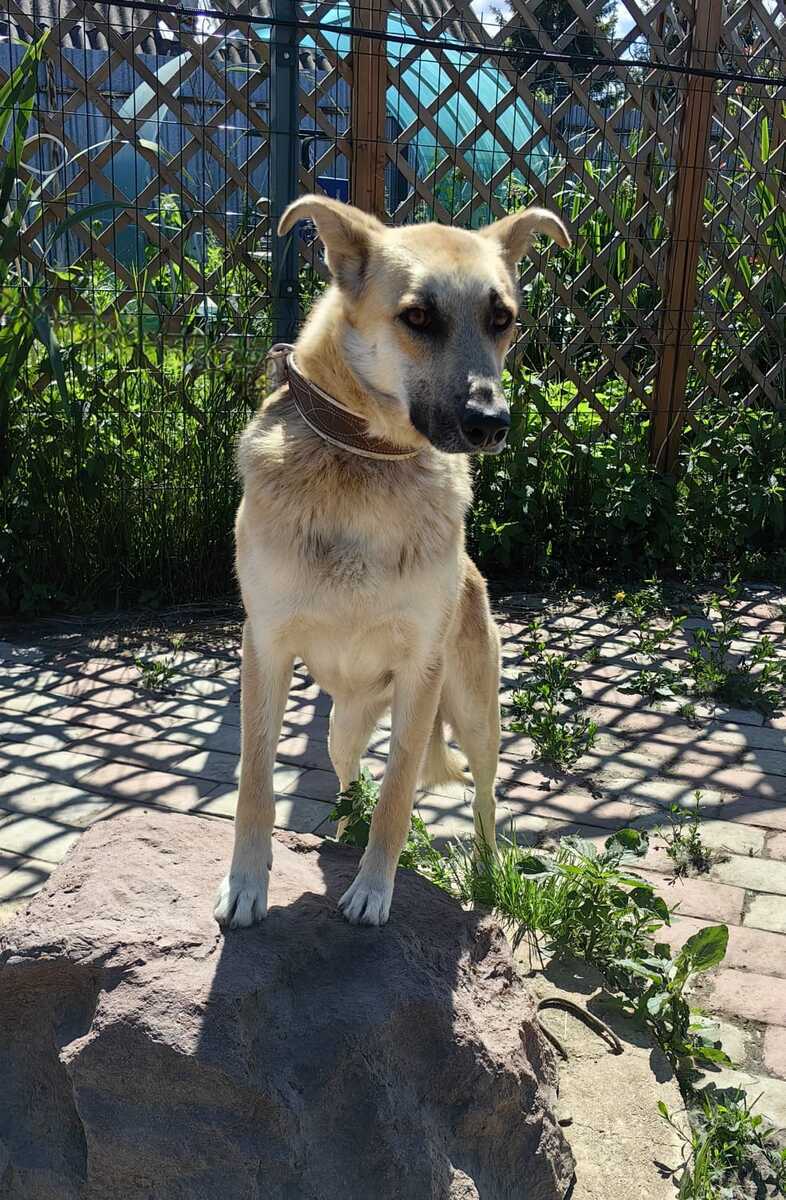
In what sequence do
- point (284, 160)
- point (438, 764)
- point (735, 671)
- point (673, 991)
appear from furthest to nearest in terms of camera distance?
point (284, 160)
point (735, 671)
point (438, 764)
point (673, 991)

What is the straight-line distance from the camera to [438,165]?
547 cm

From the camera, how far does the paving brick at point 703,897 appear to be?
2.86 m

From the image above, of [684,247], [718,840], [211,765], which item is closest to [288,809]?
[211,765]

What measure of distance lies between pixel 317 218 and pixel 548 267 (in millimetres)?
3623

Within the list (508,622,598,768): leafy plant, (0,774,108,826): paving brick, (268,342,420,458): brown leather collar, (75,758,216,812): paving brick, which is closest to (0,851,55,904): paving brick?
(0,774,108,826): paving brick

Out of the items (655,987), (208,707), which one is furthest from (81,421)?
(655,987)

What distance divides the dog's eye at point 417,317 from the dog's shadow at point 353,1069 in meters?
1.26

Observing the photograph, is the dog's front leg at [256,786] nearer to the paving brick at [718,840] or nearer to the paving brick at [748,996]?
the paving brick at [748,996]

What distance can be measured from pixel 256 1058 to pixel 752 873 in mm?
1719

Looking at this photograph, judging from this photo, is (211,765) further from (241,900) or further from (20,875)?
(241,900)

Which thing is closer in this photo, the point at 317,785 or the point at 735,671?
the point at 317,785

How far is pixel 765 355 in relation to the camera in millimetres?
6863

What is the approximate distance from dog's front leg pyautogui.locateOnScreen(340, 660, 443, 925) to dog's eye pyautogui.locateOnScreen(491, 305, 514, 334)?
30.1 inches

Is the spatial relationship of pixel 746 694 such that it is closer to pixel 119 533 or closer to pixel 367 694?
pixel 367 694
